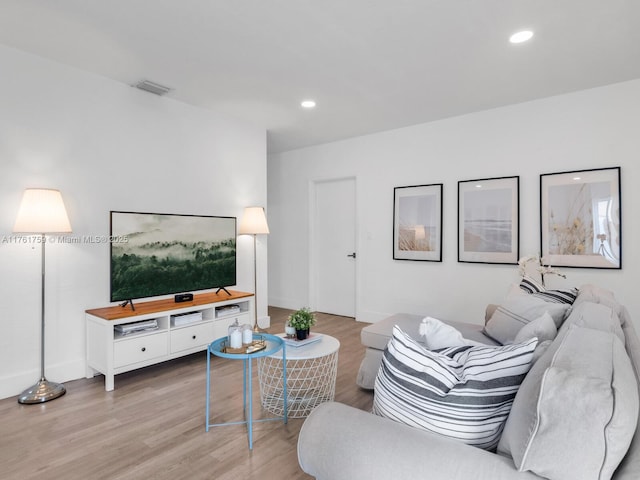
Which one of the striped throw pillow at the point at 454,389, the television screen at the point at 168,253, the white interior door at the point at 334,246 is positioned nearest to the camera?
the striped throw pillow at the point at 454,389

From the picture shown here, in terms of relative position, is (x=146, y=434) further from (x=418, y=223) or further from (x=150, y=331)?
(x=418, y=223)

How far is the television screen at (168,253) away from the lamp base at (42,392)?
0.75 meters

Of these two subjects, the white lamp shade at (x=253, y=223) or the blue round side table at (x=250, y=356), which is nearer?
the blue round side table at (x=250, y=356)

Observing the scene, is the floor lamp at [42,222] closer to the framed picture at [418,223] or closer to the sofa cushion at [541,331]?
the sofa cushion at [541,331]

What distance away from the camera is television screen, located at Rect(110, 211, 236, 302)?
329cm

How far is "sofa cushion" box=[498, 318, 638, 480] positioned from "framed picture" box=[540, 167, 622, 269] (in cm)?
318

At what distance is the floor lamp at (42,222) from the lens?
8.55 feet

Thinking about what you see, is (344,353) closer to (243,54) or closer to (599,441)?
(243,54)

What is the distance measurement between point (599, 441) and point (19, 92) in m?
3.81

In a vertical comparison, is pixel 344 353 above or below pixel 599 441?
below

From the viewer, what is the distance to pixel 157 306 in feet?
10.8

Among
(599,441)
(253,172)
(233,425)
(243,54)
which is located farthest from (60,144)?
A: (599,441)

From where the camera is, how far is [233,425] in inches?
90.8

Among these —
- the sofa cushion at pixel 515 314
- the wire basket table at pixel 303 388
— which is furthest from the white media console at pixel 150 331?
the sofa cushion at pixel 515 314
